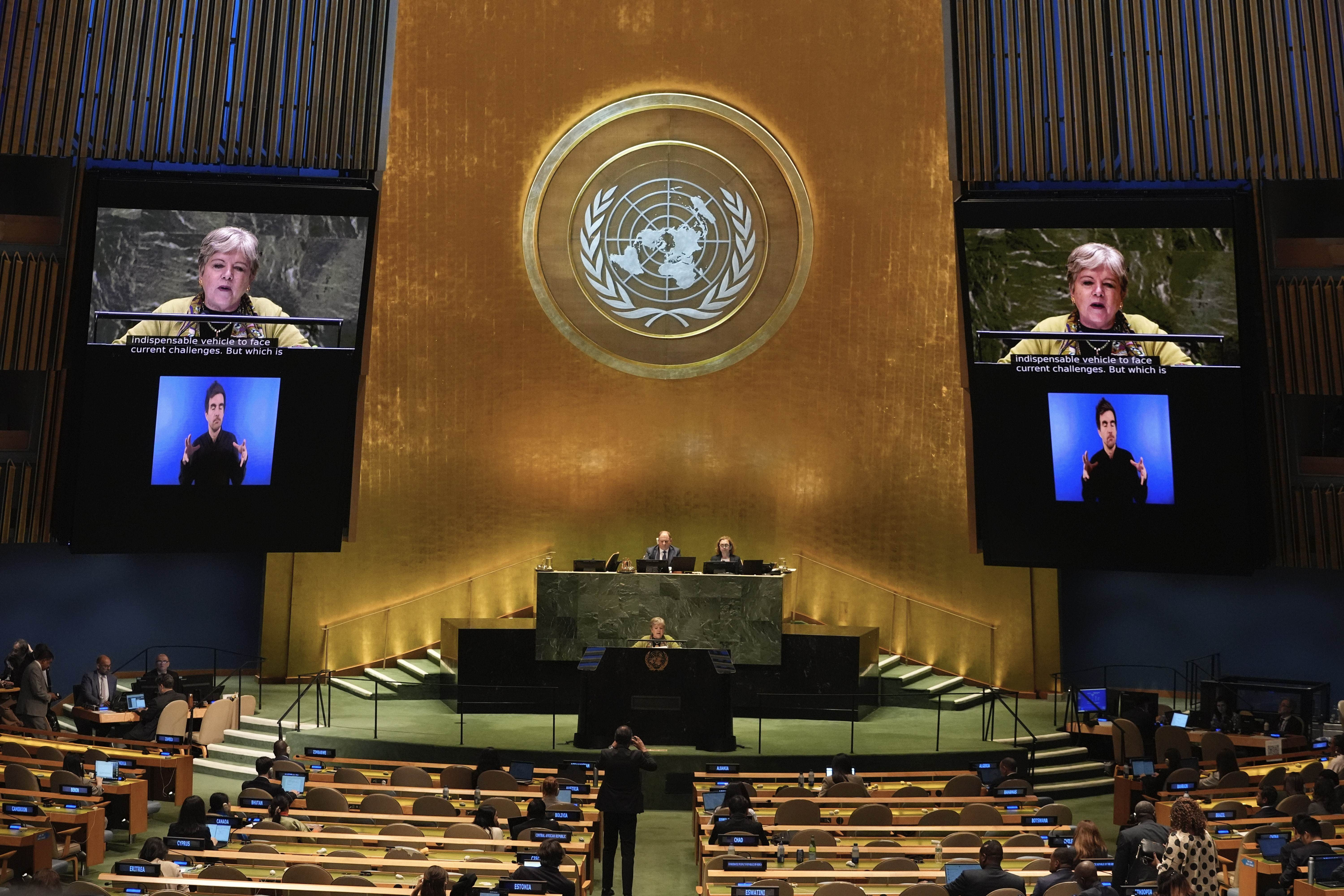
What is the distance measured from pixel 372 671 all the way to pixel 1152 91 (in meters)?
10.6

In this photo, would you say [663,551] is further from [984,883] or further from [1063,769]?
[984,883]

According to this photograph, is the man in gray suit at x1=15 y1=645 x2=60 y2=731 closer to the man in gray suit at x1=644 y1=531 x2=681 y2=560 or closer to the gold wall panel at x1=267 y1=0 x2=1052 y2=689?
the gold wall panel at x1=267 y1=0 x2=1052 y2=689

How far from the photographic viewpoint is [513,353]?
680 inches

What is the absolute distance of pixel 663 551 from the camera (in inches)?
615

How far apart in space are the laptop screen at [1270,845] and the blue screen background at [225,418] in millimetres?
10008

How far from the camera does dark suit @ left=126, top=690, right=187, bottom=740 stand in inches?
508

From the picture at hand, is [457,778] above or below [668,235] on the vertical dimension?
below

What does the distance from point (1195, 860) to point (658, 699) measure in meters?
6.19

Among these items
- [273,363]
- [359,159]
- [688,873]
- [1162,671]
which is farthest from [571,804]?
[1162,671]

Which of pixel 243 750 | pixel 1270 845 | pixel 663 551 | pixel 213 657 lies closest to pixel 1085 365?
pixel 663 551

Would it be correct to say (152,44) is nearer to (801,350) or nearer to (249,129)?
(249,129)

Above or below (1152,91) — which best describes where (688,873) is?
below

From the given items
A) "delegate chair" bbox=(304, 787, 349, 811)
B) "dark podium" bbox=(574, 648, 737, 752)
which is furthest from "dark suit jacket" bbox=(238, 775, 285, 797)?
"dark podium" bbox=(574, 648, 737, 752)

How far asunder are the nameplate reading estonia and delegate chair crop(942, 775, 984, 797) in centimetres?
511
